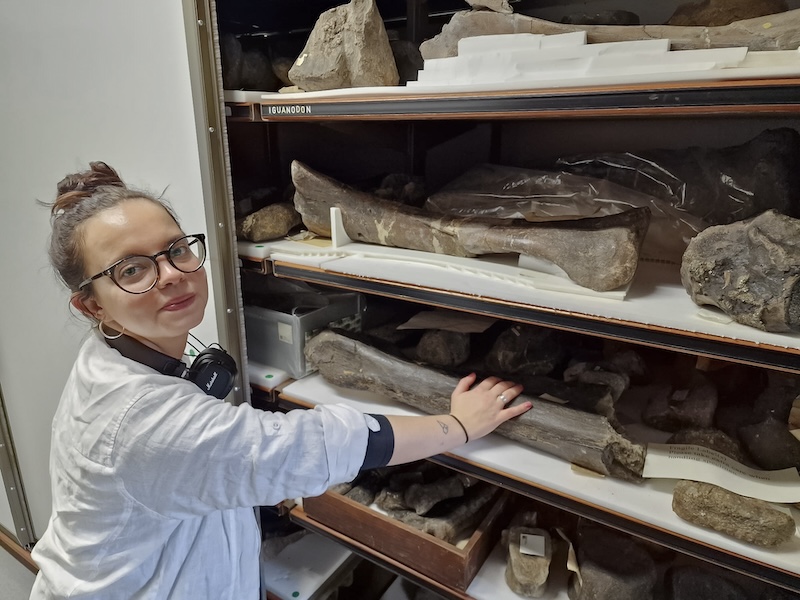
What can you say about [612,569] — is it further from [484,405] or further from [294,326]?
[294,326]

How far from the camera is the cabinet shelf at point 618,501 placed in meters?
0.91

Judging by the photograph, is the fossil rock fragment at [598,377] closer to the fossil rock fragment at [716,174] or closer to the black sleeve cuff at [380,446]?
the fossil rock fragment at [716,174]

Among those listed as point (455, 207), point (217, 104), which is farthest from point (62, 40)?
point (455, 207)

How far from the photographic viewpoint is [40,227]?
1.70 metres

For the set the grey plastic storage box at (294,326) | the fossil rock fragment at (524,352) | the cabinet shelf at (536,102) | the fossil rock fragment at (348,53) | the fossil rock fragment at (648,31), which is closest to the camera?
the cabinet shelf at (536,102)

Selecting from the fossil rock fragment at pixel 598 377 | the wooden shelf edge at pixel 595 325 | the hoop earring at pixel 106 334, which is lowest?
the fossil rock fragment at pixel 598 377

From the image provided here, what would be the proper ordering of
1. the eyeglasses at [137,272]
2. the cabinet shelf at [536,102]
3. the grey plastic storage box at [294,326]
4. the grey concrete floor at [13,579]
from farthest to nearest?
the grey concrete floor at [13,579] → the grey plastic storage box at [294,326] → the eyeglasses at [137,272] → the cabinet shelf at [536,102]

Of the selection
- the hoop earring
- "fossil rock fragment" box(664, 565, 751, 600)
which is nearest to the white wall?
the hoop earring

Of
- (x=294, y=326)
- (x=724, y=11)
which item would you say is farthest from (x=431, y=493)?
(x=724, y=11)

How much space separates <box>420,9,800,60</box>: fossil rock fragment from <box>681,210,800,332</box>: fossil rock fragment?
283mm

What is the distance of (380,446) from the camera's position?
40.0 inches

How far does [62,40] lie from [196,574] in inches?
54.5

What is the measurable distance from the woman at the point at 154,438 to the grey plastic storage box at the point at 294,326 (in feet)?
1.33

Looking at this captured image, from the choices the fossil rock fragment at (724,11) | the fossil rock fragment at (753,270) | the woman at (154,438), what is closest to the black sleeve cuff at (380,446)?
the woman at (154,438)
